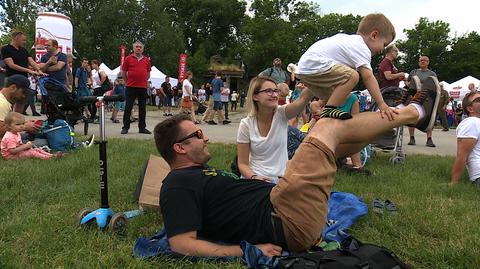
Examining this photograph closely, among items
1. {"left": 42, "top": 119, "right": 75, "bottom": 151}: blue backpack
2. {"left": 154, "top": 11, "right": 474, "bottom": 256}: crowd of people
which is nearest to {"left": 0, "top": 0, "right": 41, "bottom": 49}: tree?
{"left": 42, "top": 119, "right": 75, "bottom": 151}: blue backpack

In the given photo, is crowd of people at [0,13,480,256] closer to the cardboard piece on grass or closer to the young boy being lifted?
the young boy being lifted

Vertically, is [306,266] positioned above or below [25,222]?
above

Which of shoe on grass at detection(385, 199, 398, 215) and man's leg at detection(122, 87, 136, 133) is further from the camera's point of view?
man's leg at detection(122, 87, 136, 133)

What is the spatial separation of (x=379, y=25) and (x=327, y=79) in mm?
869

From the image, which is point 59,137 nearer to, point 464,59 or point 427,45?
point 464,59

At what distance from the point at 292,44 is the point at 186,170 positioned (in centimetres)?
5173

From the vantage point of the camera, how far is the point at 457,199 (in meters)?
4.80

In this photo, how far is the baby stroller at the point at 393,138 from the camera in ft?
22.6

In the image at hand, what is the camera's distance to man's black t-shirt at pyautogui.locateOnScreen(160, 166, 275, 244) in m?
2.64

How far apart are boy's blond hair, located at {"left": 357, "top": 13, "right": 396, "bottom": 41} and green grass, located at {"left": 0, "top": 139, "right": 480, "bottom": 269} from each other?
1.69m

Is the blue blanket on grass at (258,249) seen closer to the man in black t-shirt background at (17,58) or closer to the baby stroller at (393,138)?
the baby stroller at (393,138)

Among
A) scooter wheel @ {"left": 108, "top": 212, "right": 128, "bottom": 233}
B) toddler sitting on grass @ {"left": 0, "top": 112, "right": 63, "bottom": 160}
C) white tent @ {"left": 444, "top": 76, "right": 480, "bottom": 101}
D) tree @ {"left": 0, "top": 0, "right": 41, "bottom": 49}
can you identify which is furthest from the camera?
tree @ {"left": 0, "top": 0, "right": 41, "bottom": 49}

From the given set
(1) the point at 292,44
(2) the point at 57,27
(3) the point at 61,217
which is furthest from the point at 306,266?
(1) the point at 292,44

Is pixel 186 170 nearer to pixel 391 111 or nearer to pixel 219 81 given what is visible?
pixel 391 111
